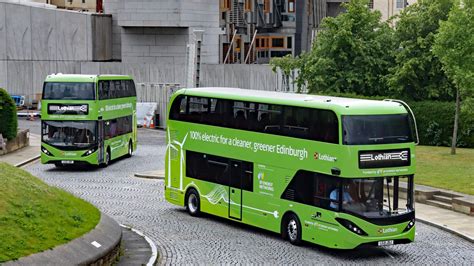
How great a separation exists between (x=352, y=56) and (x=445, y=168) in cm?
1587

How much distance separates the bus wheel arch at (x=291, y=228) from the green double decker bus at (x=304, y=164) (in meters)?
0.03

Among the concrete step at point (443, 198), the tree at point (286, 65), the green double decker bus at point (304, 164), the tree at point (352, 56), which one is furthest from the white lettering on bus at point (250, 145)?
the tree at point (286, 65)

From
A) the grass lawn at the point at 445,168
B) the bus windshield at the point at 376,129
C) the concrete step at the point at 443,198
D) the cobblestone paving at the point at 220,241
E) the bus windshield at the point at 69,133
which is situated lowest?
the cobblestone paving at the point at 220,241

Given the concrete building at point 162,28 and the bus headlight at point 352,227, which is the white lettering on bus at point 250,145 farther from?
the concrete building at point 162,28

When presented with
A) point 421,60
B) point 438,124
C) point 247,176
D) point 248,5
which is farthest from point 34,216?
point 248,5

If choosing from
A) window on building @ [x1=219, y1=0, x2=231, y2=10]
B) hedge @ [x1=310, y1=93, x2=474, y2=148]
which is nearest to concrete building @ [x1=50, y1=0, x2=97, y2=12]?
window on building @ [x1=219, y1=0, x2=231, y2=10]

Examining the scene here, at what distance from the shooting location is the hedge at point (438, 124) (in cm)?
4931

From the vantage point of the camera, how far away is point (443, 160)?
42.9 meters

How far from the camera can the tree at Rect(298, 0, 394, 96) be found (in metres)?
53.9

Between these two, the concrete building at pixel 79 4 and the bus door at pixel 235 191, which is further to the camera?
the concrete building at pixel 79 4

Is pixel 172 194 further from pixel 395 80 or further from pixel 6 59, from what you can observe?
pixel 6 59

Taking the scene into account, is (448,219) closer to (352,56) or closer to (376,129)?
(376,129)

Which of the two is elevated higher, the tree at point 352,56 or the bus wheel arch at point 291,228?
the tree at point 352,56

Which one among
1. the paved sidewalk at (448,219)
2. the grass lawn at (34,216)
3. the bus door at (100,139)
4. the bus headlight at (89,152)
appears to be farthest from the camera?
the bus door at (100,139)
